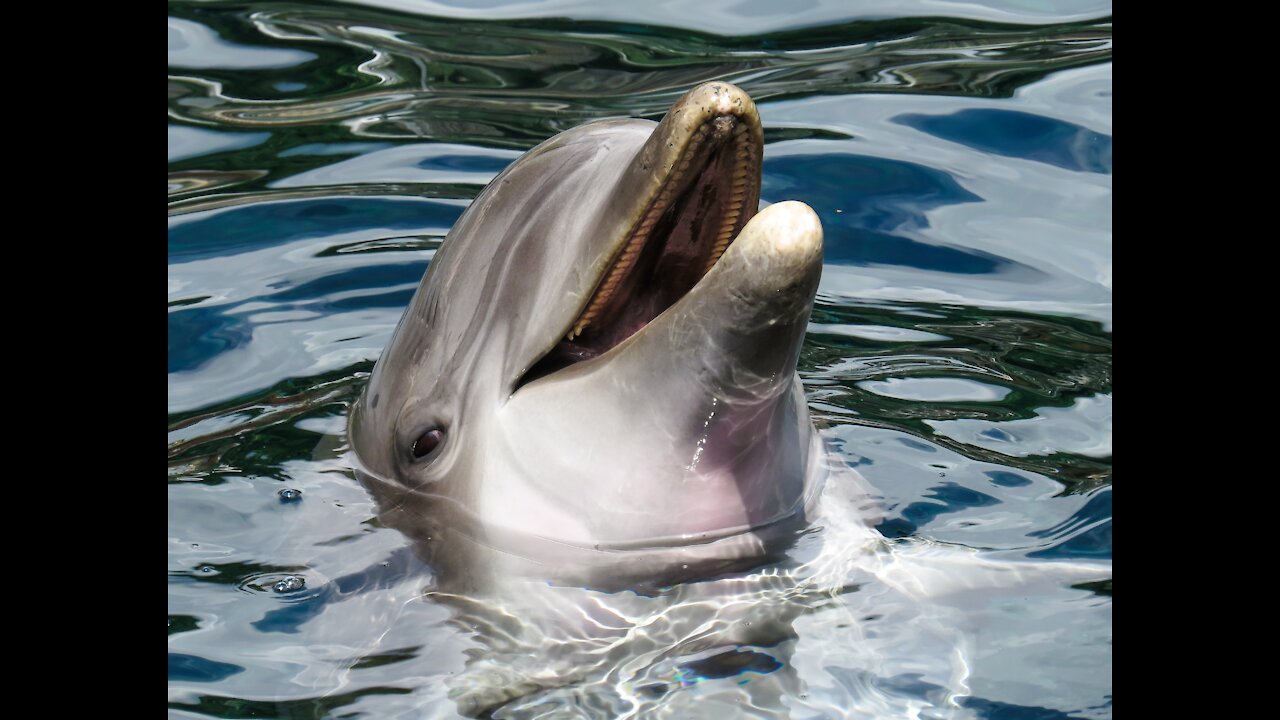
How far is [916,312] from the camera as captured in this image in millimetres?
7176

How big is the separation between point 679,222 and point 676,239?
0.24 ft

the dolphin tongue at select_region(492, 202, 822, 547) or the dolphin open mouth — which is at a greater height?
the dolphin open mouth

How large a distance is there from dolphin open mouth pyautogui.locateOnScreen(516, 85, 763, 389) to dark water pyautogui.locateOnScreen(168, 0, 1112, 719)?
897 millimetres

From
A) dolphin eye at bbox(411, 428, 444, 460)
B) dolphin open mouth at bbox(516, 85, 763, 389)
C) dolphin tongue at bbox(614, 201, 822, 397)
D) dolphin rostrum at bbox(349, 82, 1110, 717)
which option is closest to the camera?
dolphin tongue at bbox(614, 201, 822, 397)

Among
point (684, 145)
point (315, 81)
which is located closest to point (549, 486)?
point (684, 145)

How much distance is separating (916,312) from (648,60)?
4561mm

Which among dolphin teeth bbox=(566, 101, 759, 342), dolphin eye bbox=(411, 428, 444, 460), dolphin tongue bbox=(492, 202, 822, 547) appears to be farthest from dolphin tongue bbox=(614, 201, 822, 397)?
dolphin eye bbox=(411, 428, 444, 460)

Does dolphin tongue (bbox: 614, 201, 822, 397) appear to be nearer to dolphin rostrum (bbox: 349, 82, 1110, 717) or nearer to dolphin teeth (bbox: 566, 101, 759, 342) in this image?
dolphin rostrum (bbox: 349, 82, 1110, 717)

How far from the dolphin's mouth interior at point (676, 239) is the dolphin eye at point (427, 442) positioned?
38 centimetres

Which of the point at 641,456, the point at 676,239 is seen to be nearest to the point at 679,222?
the point at 676,239

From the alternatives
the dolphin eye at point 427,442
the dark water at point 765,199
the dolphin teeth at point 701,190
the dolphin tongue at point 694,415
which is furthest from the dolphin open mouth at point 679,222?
the dark water at point 765,199

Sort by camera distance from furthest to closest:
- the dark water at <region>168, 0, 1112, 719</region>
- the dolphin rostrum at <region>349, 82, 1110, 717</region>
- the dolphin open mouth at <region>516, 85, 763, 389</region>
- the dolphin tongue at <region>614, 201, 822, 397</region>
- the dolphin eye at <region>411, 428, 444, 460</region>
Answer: the dolphin eye at <region>411, 428, 444, 460</region> < the dark water at <region>168, 0, 1112, 719</region> < the dolphin rostrum at <region>349, 82, 1110, 717</region> < the dolphin open mouth at <region>516, 85, 763, 389</region> < the dolphin tongue at <region>614, 201, 822, 397</region>

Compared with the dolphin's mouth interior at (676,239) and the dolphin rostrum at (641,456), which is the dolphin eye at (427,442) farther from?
the dolphin's mouth interior at (676,239)

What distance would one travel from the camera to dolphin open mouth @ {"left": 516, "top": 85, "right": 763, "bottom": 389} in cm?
373
